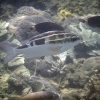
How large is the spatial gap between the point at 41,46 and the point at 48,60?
2.87 meters

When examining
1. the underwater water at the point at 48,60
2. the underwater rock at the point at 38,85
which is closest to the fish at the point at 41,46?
the underwater water at the point at 48,60

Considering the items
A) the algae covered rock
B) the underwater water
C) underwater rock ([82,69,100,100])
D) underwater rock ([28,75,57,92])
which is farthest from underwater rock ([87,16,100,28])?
underwater rock ([28,75,57,92])

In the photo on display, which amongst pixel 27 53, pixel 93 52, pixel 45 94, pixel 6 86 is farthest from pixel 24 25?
pixel 45 94

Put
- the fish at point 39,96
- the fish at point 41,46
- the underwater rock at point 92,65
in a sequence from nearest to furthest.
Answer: the fish at point 39,96 < the fish at point 41,46 < the underwater rock at point 92,65

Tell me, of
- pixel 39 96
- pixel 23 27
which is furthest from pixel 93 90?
pixel 23 27

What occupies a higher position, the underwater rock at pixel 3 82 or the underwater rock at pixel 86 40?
the underwater rock at pixel 86 40

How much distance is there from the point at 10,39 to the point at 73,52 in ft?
8.67

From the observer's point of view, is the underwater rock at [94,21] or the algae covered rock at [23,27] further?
the underwater rock at [94,21]

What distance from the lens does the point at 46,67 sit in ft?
21.9

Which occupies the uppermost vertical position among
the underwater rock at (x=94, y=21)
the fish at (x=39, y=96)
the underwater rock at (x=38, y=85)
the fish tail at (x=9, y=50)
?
the underwater rock at (x=94, y=21)

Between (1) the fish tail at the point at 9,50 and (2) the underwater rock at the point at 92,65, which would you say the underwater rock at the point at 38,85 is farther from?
(2) the underwater rock at the point at 92,65

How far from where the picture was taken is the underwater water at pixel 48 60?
4137mm

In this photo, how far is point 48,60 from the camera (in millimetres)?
6941

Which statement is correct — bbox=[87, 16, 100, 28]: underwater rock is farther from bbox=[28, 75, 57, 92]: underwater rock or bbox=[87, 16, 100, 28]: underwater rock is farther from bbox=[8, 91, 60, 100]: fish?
bbox=[8, 91, 60, 100]: fish
